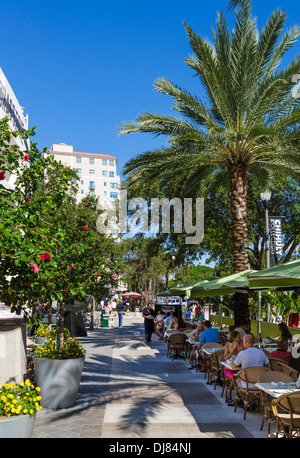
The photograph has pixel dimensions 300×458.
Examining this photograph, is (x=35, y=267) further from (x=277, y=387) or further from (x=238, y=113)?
(x=238, y=113)

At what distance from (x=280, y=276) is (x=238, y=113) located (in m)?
7.18

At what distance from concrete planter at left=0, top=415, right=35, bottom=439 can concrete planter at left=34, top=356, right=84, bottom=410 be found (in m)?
2.86

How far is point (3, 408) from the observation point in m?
4.83

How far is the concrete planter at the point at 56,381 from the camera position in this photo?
774cm

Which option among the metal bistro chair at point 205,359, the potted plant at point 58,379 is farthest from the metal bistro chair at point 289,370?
the potted plant at point 58,379

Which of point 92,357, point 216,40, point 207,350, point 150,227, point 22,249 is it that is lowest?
point 92,357

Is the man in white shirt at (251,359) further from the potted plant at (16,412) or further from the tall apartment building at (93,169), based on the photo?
the tall apartment building at (93,169)

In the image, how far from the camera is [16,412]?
4.77 metres

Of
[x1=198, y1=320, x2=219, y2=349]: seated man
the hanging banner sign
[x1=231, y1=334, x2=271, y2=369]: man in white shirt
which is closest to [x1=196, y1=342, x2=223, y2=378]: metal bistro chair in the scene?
[x1=198, y1=320, x2=219, y2=349]: seated man

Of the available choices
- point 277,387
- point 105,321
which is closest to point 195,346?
point 277,387

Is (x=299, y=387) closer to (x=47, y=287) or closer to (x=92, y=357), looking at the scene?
(x=47, y=287)

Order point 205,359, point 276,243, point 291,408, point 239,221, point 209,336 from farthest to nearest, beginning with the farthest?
point 276,243, point 239,221, point 209,336, point 205,359, point 291,408
